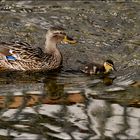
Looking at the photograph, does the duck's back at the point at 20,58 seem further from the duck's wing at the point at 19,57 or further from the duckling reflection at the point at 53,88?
the duckling reflection at the point at 53,88

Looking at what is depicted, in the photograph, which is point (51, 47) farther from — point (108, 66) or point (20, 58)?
point (108, 66)

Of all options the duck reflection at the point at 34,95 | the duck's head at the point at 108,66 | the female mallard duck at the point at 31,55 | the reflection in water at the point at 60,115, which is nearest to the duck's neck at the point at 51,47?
the female mallard duck at the point at 31,55

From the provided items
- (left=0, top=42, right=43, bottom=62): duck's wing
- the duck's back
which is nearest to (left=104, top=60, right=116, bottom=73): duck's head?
the duck's back

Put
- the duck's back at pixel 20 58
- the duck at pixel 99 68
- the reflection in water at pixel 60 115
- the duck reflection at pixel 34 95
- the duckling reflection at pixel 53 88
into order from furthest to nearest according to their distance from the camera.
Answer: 1. the duck's back at pixel 20 58
2. the duck at pixel 99 68
3. the duckling reflection at pixel 53 88
4. the duck reflection at pixel 34 95
5. the reflection in water at pixel 60 115

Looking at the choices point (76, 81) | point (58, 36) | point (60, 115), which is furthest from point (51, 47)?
point (60, 115)

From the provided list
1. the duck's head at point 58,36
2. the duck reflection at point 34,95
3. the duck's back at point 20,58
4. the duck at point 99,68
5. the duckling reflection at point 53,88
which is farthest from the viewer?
the duck's head at point 58,36

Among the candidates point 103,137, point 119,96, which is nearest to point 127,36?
point 119,96

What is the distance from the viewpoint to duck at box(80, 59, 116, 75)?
26.3 feet

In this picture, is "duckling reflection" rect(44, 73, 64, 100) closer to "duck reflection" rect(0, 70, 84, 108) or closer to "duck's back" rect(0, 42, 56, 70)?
"duck reflection" rect(0, 70, 84, 108)

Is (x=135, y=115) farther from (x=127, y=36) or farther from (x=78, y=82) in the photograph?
(x=127, y=36)

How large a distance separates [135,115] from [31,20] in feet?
13.3

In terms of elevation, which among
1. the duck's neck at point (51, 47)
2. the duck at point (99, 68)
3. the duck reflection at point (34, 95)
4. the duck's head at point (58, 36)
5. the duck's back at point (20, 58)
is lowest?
the duck reflection at point (34, 95)

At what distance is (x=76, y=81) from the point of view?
7684 mm

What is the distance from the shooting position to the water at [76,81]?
6.27 meters
